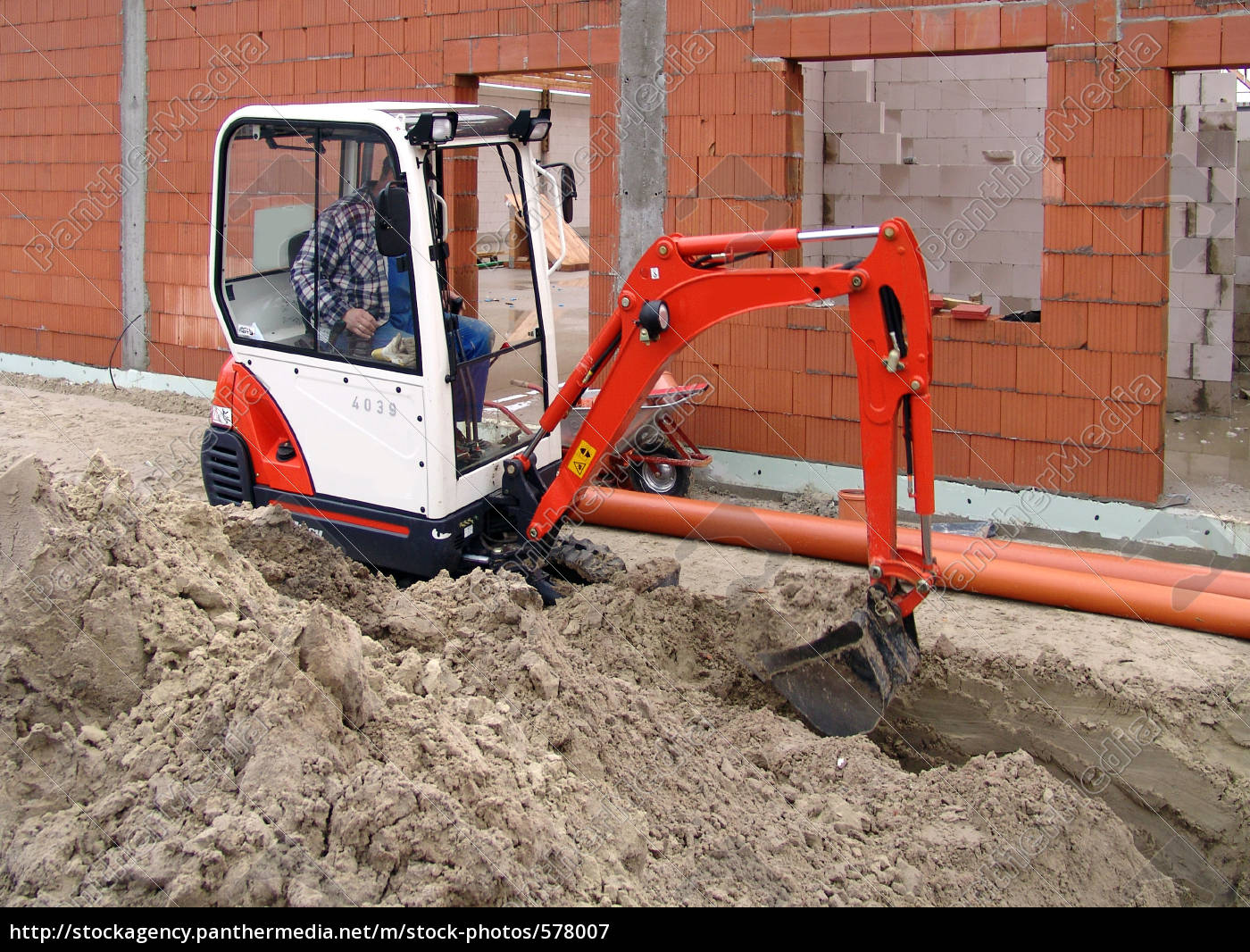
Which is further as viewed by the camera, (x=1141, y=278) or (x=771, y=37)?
(x=771, y=37)

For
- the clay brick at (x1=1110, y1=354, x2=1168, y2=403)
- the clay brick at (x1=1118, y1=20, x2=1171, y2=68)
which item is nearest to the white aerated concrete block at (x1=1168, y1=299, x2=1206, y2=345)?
the clay brick at (x1=1110, y1=354, x2=1168, y2=403)

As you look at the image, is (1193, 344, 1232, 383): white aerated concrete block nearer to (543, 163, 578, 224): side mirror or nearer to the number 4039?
(543, 163, 578, 224): side mirror

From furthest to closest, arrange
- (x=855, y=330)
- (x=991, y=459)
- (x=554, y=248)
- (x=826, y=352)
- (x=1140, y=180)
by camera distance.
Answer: (x=554, y=248)
(x=826, y=352)
(x=991, y=459)
(x=1140, y=180)
(x=855, y=330)

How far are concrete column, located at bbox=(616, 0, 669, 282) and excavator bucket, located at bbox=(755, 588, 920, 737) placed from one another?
4.26 m

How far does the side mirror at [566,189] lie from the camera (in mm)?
5777

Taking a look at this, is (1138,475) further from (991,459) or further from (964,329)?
(964,329)

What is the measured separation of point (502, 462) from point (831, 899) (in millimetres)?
2879

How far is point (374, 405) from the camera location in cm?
536

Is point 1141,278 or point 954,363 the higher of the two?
point 1141,278

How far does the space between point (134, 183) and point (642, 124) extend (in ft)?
17.5

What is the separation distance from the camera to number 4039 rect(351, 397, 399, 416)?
5.32 meters

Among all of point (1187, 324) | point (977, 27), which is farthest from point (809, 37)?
point (1187, 324)
